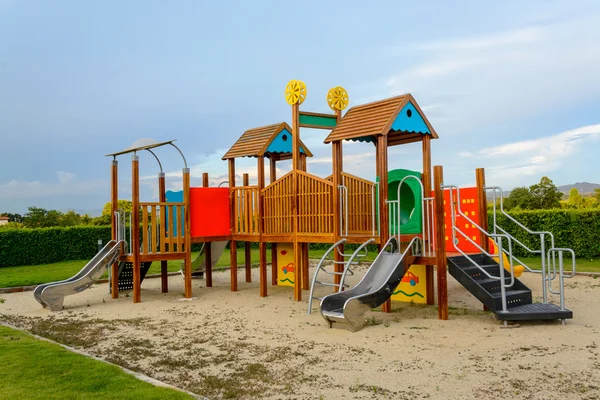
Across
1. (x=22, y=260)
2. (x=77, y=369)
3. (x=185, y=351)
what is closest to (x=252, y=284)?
(x=185, y=351)

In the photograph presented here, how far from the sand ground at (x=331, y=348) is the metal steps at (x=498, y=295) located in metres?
0.21

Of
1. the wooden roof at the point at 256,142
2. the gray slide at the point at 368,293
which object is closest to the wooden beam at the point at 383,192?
the gray slide at the point at 368,293

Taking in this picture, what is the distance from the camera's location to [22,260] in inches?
808

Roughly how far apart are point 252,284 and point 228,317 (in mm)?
4713

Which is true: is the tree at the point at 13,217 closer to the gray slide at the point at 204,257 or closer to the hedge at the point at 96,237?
the hedge at the point at 96,237

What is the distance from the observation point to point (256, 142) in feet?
41.7

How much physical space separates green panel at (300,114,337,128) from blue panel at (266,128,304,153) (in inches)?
54.9

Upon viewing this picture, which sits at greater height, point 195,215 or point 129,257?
point 195,215

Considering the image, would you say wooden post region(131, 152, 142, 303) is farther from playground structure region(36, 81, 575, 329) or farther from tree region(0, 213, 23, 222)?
tree region(0, 213, 23, 222)

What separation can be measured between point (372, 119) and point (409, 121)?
0.69 m

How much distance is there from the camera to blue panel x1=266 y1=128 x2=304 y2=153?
12745 mm

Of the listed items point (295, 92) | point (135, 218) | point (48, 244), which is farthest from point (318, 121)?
point (48, 244)

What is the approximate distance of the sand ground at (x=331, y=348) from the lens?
5.45m

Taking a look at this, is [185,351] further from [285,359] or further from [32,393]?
[32,393]
